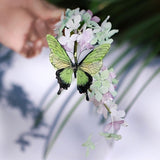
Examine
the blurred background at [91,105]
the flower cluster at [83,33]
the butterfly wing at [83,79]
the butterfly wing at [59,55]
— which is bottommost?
the blurred background at [91,105]

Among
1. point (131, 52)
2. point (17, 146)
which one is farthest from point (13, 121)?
point (131, 52)

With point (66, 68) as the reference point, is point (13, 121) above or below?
below

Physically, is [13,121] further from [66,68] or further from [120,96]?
[66,68]

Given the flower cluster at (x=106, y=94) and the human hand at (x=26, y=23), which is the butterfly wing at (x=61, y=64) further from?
the human hand at (x=26, y=23)

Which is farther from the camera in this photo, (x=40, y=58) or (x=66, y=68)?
(x=40, y=58)

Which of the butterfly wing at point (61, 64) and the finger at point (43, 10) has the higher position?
the butterfly wing at point (61, 64)

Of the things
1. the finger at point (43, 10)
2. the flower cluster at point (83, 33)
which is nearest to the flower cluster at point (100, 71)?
the flower cluster at point (83, 33)

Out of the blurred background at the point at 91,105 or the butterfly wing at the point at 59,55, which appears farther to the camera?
the blurred background at the point at 91,105

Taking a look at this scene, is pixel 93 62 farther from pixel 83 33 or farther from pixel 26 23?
pixel 26 23

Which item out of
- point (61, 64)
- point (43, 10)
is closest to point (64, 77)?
point (61, 64)
